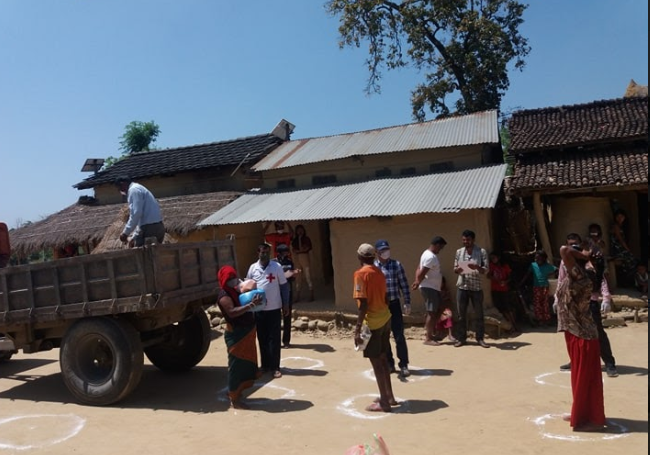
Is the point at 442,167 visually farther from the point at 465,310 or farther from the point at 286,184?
the point at 465,310

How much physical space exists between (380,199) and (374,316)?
5.14m

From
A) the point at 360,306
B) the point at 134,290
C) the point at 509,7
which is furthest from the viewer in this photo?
the point at 509,7

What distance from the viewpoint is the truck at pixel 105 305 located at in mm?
5855

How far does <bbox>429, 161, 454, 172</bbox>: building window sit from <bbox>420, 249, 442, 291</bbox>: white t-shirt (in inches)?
166

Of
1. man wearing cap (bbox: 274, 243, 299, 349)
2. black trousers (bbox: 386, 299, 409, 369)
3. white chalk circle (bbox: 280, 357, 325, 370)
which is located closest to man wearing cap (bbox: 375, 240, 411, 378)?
black trousers (bbox: 386, 299, 409, 369)

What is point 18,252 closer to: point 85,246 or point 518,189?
point 85,246

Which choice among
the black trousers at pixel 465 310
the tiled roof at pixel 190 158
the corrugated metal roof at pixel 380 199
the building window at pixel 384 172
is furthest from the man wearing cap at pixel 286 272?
the tiled roof at pixel 190 158

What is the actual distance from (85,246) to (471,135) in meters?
10.5

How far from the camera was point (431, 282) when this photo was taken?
8.15 m

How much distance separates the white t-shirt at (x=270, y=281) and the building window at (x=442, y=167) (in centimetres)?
Result: 562

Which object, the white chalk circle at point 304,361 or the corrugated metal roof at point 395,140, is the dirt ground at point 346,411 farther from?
the corrugated metal roof at point 395,140

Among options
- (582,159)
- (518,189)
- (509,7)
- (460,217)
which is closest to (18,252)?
(460,217)

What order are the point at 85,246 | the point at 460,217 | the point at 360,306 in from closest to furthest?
the point at 360,306 < the point at 460,217 < the point at 85,246

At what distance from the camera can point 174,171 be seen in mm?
16031
